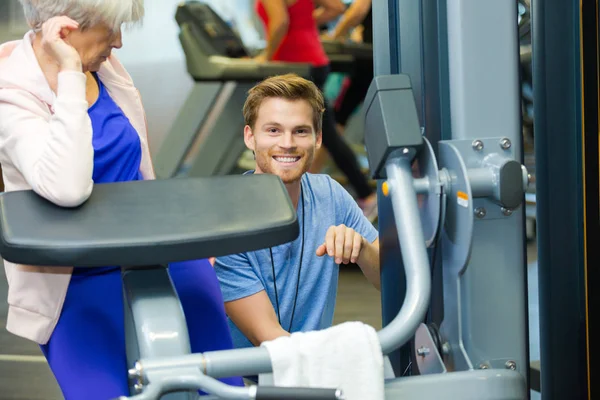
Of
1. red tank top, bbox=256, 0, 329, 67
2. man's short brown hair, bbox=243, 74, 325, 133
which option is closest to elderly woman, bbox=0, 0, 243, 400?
man's short brown hair, bbox=243, 74, 325, 133

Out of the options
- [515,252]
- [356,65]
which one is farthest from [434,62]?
[356,65]

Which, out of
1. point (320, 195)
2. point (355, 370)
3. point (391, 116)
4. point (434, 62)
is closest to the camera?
point (355, 370)

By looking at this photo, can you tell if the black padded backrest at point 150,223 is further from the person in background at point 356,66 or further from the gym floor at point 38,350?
the person in background at point 356,66

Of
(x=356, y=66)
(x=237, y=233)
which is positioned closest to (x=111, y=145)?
(x=237, y=233)

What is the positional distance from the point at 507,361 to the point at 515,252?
147 millimetres

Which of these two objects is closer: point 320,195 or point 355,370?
point 355,370

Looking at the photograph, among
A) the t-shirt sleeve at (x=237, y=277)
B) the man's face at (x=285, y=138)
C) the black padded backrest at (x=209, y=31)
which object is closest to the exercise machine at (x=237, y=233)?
the t-shirt sleeve at (x=237, y=277)

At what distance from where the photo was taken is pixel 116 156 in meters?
1.29

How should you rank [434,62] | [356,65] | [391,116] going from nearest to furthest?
1. [391,116]
2. [434,62]
3. [356,65]

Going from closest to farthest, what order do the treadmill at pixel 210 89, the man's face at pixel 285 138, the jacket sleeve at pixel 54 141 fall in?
the jacket sleeve at pixel 54 141
the man's face at pixel 285 138
the treadmill at pixel 210 89

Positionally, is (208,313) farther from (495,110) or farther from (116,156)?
Result: (495,110)

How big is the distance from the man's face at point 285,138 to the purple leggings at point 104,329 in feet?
1.27

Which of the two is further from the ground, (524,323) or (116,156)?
(116,156)

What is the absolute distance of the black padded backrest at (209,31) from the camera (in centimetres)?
504
